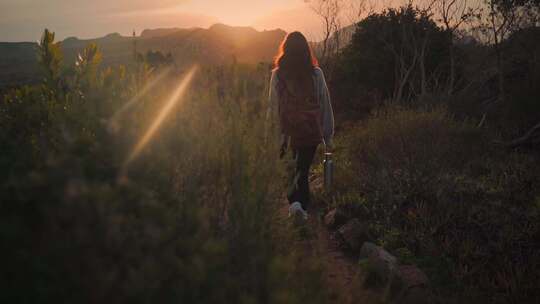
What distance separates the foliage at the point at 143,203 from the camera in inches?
38.0

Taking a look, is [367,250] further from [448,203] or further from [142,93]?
[142,93]

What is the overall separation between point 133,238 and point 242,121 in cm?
143

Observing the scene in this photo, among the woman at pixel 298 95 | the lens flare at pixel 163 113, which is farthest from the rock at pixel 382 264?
the lens flare at pixel 163 113

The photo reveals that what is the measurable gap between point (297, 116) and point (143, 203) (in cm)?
317

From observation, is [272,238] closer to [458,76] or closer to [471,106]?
[471,106]

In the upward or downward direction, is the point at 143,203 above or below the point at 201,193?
above

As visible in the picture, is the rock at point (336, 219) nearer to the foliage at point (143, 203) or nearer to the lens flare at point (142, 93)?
the foliage at point (143, 203)

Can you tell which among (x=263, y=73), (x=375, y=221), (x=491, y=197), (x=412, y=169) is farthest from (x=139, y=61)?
(x=491, y=197)

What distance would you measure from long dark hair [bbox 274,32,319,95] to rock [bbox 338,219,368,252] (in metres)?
1.54

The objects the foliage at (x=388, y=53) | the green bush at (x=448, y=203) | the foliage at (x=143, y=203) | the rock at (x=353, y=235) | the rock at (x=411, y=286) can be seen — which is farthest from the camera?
the foliage at (x=388, y=53)

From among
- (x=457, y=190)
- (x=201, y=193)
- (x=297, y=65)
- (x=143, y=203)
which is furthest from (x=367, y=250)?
(x=143, y=203)

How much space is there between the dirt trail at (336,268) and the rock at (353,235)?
0.11 metres

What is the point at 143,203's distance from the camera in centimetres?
107

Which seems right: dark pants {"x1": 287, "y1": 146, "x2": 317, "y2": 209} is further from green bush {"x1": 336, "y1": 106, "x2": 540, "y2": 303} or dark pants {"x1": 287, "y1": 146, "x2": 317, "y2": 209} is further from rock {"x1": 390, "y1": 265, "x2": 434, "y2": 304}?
rock {"x1": 390, "y1": 265, "x2": 434, "y2": 304}
